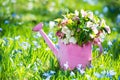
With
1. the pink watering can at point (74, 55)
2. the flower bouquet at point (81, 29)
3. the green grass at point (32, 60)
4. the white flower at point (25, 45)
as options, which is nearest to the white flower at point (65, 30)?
the flower bouquet at point (81, 29)

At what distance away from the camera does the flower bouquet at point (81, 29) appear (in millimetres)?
3307

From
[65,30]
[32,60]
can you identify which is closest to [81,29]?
[65,30]

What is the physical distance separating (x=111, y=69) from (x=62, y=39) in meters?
0.46

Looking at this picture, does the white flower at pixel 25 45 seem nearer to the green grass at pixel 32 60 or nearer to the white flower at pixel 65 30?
the green grass at pixel 32 60

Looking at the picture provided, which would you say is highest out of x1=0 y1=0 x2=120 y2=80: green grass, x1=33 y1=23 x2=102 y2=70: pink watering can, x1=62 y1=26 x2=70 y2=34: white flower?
x1=62 y1=26 x2=70 y2=34: white flower

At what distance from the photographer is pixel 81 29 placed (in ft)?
10.9

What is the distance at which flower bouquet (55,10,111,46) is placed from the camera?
3307mm

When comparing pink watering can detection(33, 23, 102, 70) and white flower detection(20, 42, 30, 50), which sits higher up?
pink watering can detection(33, 23, 102, 70)

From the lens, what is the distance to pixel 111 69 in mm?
3439

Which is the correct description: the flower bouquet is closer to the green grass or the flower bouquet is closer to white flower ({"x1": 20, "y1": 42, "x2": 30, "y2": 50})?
the green grass

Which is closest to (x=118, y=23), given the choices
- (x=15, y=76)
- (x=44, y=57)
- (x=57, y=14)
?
(x=57, y=14)

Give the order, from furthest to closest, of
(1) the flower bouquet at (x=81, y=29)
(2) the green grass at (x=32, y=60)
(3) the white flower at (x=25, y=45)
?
1. (3) the white flower at (x=25, y=45)
2. (1) the flower bouquet at (x=81, y=29)
3. (2) the green grass at (x=32, y=60)

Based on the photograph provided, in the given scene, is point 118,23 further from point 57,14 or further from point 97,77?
point 97,77

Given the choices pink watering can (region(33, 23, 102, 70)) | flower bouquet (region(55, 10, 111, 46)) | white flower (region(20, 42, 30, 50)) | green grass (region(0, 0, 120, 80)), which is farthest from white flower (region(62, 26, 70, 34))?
white flower (region(20, 42, 30, 50))
